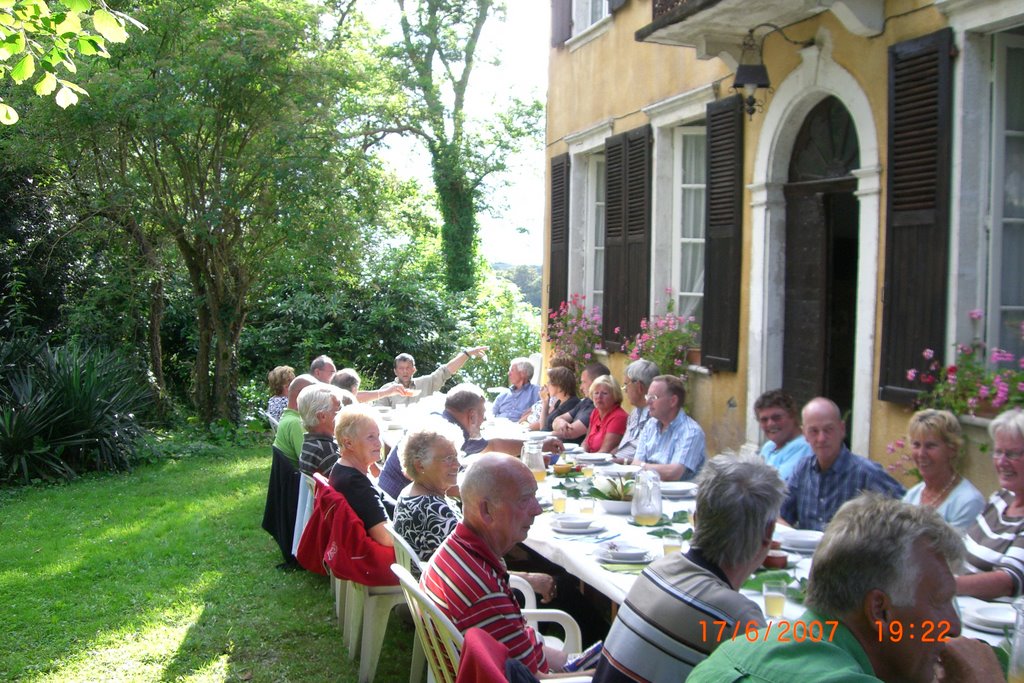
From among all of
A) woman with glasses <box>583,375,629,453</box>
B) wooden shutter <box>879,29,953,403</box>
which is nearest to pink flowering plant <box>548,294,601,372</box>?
woman with glasses <box>583,375,629,453</box>

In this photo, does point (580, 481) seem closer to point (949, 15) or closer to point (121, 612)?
point (121, 612)

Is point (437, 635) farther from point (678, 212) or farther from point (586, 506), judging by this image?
point (678, 212)

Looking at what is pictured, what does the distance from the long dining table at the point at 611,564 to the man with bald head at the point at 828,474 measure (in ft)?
1.74

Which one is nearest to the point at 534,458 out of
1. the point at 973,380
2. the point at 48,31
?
the point at 973,380

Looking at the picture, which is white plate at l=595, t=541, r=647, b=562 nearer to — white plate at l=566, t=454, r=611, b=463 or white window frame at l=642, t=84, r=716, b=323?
white plate at l=566, t=454, r=611, b=463

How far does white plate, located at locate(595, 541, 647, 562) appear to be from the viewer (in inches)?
140

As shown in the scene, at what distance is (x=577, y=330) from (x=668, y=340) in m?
2.08

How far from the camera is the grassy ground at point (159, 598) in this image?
4781mm

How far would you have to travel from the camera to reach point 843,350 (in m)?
6.89

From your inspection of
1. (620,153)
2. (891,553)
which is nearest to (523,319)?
(620,153)

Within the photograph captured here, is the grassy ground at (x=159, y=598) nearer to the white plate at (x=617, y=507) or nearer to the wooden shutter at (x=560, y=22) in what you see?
the white plate at (x=617, y=507)

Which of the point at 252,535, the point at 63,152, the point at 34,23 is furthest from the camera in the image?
the point at 63,152

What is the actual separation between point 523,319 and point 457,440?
11511 millimetres

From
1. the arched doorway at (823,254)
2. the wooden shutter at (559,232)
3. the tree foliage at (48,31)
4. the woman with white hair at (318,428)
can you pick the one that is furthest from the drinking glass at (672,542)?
the wooden shutter at (559,232)
